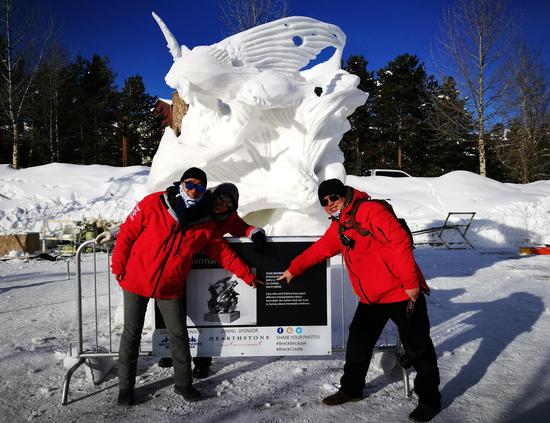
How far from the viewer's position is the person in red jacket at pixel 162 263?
294 cm

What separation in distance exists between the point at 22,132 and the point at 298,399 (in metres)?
30.1

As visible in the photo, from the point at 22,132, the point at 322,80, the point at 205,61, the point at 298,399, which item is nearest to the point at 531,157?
the point at 322,80

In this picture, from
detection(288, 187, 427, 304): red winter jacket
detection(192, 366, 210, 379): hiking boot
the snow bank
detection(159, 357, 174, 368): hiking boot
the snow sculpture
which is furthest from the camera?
the snow bank

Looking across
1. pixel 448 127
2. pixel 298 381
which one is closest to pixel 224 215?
pixel 298 381

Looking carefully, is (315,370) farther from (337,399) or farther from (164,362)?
(164,362)

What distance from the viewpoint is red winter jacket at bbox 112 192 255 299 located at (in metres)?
2.94

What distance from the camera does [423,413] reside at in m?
2.79

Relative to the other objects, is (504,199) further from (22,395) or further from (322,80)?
(22,395)

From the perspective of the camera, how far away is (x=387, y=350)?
11.6 feet

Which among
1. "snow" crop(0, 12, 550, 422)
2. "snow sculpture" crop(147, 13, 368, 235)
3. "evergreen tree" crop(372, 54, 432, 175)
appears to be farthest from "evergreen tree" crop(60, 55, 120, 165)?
"snow sculpture" crop(147, 13, 368, 235)

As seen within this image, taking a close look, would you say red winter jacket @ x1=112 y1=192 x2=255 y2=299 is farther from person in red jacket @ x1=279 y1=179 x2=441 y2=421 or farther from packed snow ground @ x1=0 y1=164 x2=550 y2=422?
person in red jacket @ x1=279 y1=179 x2=441 y2=421

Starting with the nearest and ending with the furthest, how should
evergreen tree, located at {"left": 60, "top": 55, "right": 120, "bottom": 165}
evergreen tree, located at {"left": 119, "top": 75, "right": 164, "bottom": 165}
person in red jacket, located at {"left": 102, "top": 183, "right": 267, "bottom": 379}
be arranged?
person in red jacket, located at {"left": 102, "top": 183, "right": 267, "bottom": 379} < evergreen tree, located at {"left": 60, "top": 55, "right": 120, "bottom": 165} < evergreen tree, located at {"left": 119, "top": 75, "right": 164, "bottom": 165}

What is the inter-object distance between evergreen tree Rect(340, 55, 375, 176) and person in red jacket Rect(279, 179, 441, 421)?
26886 millimetres

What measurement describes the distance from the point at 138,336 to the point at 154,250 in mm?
684
